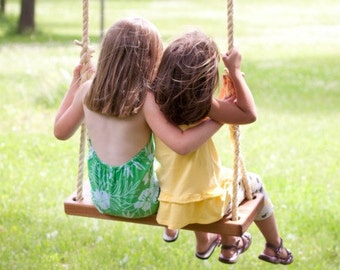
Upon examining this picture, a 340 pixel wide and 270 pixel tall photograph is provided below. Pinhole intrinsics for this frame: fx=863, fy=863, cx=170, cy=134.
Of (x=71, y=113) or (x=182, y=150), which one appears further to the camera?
(x=71, y=113)

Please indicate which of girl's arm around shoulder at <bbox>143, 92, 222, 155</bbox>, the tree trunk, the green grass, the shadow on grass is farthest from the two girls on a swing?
the tree trunk

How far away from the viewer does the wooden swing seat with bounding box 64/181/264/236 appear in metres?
3.95

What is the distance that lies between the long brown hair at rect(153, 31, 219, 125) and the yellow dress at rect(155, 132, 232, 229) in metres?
0.19

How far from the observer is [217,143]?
9.41 meters

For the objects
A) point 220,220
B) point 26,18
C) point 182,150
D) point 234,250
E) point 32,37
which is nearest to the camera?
point 182,150

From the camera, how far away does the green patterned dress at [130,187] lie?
13.3 feet

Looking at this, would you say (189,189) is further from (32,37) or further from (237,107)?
(32,37)

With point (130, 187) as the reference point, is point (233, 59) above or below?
above

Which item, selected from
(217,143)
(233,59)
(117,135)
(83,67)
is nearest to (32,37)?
(217,143)

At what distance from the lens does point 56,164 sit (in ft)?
27.0

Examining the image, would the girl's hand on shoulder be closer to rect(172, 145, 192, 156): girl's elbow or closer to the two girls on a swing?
the two girls on a swing

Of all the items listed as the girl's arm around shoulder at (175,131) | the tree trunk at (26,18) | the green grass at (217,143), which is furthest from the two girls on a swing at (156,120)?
the tree trunk at (26,18)

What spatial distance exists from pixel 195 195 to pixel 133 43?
2.50 feet

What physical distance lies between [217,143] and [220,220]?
17.7ft
